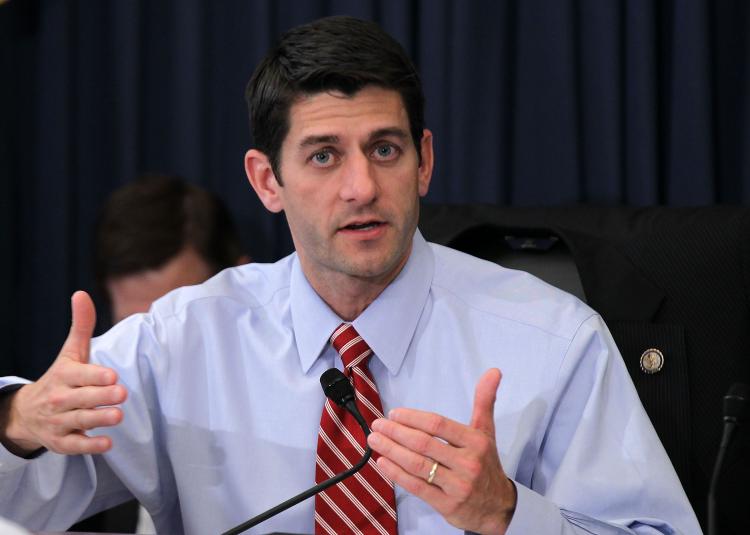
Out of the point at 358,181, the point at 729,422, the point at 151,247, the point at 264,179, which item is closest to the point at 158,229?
the point at 151,247

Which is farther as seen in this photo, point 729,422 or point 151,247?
point 151,247

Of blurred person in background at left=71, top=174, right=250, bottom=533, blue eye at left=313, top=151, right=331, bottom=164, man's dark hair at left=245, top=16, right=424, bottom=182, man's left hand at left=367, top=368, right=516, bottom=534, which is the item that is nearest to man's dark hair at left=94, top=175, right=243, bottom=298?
blurred person in background at left=71, top=174, right=250, bottom=533

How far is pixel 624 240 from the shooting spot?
164cm

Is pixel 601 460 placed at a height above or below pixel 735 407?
below

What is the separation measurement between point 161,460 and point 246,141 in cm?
114

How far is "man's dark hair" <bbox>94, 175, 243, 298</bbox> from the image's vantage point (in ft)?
7.18

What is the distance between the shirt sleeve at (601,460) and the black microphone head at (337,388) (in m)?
0.24

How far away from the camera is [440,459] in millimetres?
1145

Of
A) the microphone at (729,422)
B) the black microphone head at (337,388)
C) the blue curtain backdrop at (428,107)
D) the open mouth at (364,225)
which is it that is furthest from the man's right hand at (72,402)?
the blue curtain backdrop at (428,107)

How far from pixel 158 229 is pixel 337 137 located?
0.85 m

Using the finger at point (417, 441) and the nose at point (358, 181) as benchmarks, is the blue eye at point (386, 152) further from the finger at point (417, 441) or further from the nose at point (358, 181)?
the finger at point (417, 441)

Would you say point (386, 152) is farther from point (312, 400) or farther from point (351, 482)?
point (351, 482)

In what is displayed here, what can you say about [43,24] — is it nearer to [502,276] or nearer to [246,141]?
[246,141]

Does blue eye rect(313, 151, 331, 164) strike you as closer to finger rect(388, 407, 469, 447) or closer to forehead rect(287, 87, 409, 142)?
forehead rect(287, 87, 409, 142)
